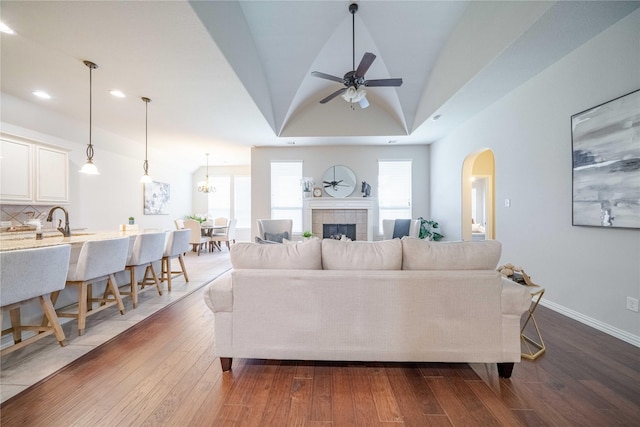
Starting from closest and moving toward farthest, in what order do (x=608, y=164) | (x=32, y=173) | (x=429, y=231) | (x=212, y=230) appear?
(x=608, y=164)
(x=32, y=173)
(x=429, y=231)
(x=212, y=230)

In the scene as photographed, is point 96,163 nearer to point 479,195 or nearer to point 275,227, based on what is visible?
point 275,227

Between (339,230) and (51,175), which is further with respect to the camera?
(339,230)

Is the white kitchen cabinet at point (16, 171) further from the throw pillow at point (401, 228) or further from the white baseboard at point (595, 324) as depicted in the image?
the white baseboard at point (595, 324)

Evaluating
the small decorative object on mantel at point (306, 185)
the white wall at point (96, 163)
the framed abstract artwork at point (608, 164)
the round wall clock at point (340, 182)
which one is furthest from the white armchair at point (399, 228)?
the white wall at point (96, 163)

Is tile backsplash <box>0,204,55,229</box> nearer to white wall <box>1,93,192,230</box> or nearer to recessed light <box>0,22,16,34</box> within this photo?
white wall <box>1,93,192,230</box>

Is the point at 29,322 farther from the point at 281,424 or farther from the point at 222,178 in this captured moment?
the point at 222,178

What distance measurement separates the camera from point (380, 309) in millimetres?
1745

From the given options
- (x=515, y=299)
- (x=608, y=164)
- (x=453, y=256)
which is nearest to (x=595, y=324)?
(x=608, y=164)

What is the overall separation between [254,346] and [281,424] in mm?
516

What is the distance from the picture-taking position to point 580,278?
8.50ft

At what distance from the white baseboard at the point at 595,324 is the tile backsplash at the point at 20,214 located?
21.8 feet

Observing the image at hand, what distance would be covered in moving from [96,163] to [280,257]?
5406 mm

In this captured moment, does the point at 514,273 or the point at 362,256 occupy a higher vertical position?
the point at 362,256

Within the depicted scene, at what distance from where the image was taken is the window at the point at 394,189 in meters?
6.31
